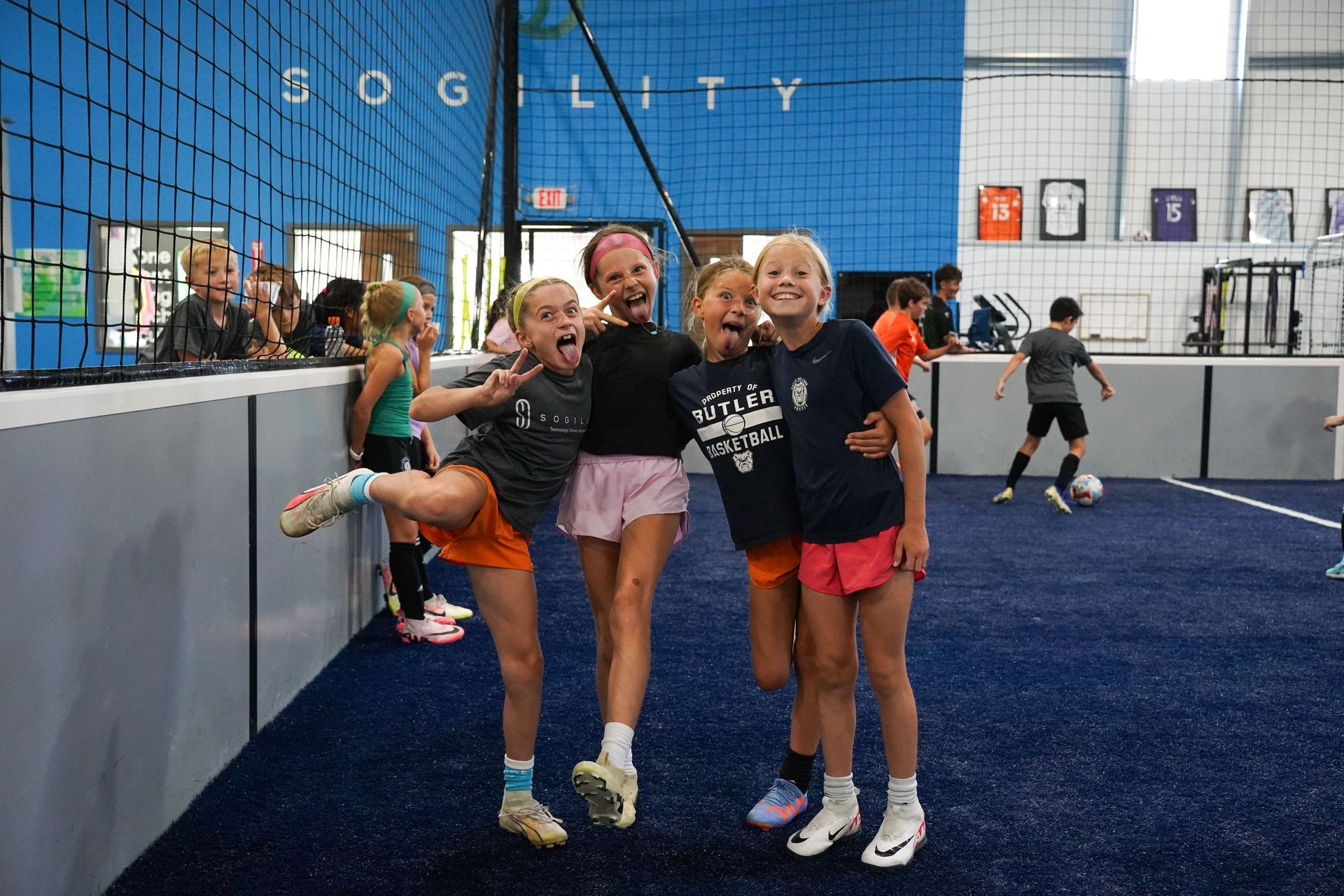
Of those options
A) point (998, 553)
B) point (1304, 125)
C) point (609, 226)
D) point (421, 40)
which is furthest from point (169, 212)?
point (1304, 125)

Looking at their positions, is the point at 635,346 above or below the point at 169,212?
below

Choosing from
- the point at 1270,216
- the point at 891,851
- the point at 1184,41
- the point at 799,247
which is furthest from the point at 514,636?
the point at 1184,41

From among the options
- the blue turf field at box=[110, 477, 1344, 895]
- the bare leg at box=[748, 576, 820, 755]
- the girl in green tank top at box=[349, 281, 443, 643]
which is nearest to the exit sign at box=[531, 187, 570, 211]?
the blue turf field at box=[110, 477, 1344, 895]

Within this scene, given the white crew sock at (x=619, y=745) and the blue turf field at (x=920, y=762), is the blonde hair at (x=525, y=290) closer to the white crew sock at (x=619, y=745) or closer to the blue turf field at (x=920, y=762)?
the white crew sock at (x=619, y=745)

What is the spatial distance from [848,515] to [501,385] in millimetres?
718

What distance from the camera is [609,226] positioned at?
8.36ft

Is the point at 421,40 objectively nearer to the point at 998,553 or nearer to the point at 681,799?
the point at 998,553

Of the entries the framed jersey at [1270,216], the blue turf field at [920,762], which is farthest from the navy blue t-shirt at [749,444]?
the framed jersey at [1270,216]

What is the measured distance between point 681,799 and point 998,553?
349 cm

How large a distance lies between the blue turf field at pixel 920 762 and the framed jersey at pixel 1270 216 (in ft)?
35.0

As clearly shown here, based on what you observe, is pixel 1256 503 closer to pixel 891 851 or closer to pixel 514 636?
pixel 891 851

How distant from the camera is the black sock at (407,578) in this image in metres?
3.82

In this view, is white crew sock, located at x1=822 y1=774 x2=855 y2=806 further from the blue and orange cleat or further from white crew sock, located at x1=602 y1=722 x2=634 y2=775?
white crew sock, located at x1=602 y1=722 x2=634 y2=775

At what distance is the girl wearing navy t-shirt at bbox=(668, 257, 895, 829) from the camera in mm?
2260
